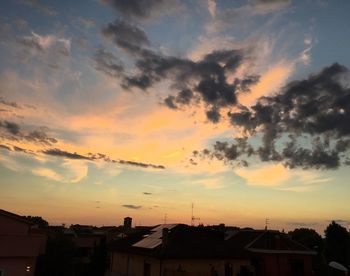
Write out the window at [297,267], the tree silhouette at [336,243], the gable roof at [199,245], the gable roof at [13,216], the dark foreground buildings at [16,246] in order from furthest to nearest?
1. the tree silhouette at [336,243]
2. the window at [297,267]
3. the gable roof at [199,245]
4. the gable roof at [13,216]
5. the dark foreground buildings at [16,246]

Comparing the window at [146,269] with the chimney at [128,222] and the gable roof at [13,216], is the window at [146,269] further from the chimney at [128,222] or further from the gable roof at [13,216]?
the chimney at [128,222]

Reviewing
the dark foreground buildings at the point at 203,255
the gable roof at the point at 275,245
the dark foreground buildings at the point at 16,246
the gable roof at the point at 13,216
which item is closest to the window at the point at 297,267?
the dark foreground buildings at the point at 203,255

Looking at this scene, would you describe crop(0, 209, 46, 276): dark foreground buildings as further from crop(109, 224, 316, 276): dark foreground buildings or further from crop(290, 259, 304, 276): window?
crop(290, 259, 304, 276): window

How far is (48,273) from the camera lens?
147ft

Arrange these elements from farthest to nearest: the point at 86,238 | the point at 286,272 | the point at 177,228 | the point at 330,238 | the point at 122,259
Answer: the point at 86,238 → the point at 330,238 → the point at 286,272 → the point at 122,259 → the point at 177,228

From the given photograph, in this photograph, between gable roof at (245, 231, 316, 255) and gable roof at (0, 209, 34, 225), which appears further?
gable roof at (245, 231, 316, 255)

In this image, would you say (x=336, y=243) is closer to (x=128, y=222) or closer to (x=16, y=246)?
(x=16, y=246)

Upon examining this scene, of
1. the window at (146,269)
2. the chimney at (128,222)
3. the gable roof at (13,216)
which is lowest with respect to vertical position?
the window at (146,269)

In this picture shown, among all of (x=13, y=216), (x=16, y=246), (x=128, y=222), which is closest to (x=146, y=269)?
(x=16, y=246)

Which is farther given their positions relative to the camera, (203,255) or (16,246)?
(203,255)

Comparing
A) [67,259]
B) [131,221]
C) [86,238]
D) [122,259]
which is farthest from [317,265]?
[131,221]

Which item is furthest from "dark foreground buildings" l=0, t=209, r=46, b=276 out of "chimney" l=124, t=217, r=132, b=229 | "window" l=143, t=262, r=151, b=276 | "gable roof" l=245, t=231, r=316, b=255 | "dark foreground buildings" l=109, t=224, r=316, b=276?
"chimney" l=124, t=217, r=132, b=229

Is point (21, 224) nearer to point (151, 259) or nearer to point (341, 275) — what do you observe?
point (151, 259)

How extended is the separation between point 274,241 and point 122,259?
1758 cm
